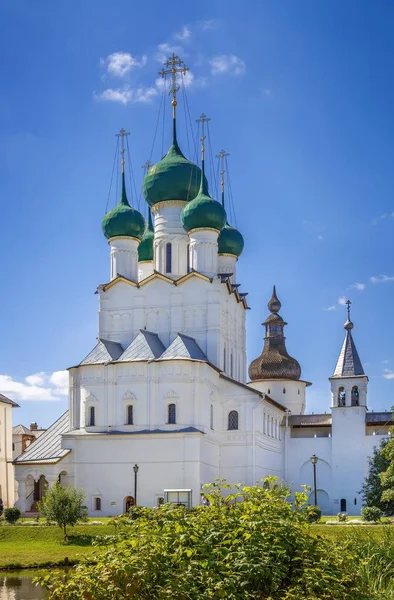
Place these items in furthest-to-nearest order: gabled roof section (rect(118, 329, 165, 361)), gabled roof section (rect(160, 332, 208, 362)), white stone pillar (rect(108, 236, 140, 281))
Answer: white stone pillar (rect(108, 236, 140, 281)) → gabled roof section (rect(118, 329, 165, 361)) → gabled roof section (rect(160, 332, 208, 362))

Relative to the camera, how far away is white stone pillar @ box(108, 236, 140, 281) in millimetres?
42312

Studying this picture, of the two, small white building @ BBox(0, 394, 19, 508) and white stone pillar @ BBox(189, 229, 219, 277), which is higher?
white stone pillar @ BBox(189, 229, 219, 277)

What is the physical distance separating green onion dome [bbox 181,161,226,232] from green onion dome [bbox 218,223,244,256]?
5438 mm

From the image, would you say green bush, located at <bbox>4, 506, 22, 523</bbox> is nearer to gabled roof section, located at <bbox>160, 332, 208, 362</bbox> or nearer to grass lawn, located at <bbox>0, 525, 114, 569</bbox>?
grass lawn, located at <bbox>0, 525, 114, 569</bbox>

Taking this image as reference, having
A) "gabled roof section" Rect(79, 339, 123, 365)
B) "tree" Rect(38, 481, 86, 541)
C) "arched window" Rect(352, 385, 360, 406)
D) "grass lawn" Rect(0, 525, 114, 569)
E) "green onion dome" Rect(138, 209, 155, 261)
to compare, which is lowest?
"grass lawn" Rect(0, 525, 114, 569)

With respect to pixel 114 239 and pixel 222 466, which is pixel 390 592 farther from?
pixel 114 239

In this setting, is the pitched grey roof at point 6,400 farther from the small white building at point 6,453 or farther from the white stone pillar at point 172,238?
the white stone pillar at point 172,238

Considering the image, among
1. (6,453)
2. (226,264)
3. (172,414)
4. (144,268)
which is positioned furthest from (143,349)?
(6,453)

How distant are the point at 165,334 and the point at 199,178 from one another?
27.4 feet

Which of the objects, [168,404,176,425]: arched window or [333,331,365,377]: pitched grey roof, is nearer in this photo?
[168,404,176,425]: arched window

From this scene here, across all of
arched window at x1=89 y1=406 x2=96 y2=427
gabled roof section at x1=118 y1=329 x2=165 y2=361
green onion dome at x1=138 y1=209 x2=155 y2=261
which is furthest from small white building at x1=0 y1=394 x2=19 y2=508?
green onion dome at x1=138 y1=209 x2=155 y2=261

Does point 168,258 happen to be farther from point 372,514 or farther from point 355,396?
point 372,514

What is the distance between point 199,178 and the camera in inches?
1702

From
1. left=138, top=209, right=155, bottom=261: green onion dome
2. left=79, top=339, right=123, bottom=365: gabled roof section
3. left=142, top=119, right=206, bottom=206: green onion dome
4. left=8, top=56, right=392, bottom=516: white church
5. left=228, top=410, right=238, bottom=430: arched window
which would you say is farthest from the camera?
left=138, top=209, right=155, bottom=261: green onion dome
